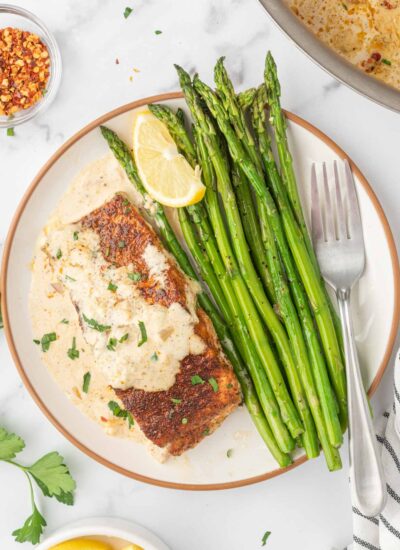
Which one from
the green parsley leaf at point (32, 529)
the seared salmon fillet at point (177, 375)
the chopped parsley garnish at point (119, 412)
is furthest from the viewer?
the green parsley leaf at point (32, 529)

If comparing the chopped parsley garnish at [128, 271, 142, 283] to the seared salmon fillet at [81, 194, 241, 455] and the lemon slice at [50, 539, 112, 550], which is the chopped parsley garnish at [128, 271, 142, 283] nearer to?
the seared salmon fillet at [81, 194, 241, 455]

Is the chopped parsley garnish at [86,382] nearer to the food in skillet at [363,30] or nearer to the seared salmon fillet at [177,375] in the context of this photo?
the seared salmon fillet at [177,375]

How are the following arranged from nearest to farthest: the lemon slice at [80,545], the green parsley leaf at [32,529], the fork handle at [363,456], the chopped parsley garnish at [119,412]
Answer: the fork handle at [363,456] → the chopped parsley garnish at [119,412] → the lemon slice at [80,545] → the green parsley leaf at [32,529]

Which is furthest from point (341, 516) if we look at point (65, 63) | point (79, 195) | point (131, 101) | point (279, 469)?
point (65, 63)

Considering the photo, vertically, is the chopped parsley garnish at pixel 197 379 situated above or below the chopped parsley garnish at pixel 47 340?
below

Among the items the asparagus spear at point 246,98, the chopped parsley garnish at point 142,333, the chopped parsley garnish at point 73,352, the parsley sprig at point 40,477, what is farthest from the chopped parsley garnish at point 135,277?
the parsley sprig at point 40,477

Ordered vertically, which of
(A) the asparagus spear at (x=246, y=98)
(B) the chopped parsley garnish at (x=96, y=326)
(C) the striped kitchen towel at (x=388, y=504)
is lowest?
(C) the striped kitchen towel at (x=388, y=504)

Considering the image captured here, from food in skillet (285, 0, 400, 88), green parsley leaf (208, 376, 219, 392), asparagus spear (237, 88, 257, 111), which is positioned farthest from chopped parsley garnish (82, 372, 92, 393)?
food in skillet (285, 0, 400, 88)

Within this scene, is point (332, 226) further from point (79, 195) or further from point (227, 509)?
point (227, 509)
